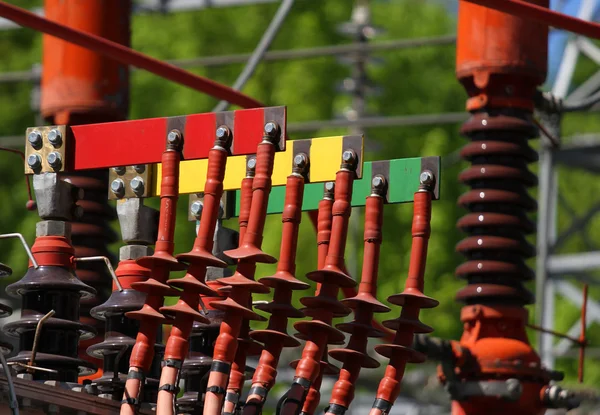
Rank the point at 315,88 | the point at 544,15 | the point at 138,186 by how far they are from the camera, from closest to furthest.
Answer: the point at 138,186 < the point at 544,15 < the point at 315,88

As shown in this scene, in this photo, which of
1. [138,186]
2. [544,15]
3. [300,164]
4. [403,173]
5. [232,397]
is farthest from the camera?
[544,15]

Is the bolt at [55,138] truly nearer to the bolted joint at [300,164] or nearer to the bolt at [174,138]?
the bolt at [174,138]

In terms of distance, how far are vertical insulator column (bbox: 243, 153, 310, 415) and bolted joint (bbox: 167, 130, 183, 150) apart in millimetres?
520

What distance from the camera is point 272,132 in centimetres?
715

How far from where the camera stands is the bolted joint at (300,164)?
7328mm

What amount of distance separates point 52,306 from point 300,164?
1.33m

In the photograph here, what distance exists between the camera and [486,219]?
10891 mm

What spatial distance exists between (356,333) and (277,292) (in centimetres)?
48

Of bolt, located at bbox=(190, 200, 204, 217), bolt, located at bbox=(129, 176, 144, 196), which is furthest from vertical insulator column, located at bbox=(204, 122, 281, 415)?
bolt, located at bbox=(190, 200, 204, 217)

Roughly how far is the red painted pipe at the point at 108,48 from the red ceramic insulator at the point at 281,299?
255cm

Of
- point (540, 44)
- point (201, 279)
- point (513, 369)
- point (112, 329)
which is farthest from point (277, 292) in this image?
point (540, 44)

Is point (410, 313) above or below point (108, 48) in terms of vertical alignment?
below

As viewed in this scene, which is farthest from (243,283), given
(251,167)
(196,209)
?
(196,209)

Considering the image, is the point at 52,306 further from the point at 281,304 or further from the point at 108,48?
the point at 108,48
